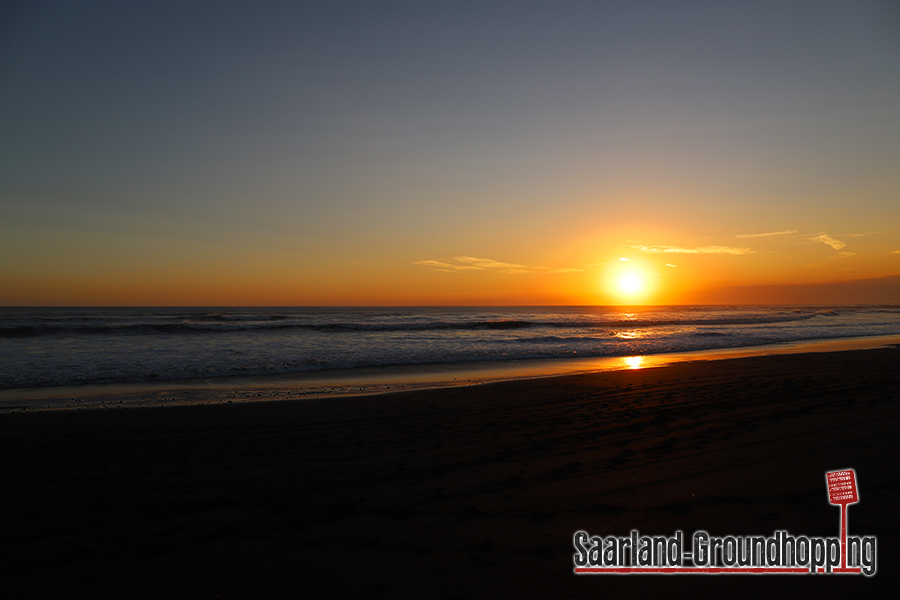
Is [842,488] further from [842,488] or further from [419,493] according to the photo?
[419,493]

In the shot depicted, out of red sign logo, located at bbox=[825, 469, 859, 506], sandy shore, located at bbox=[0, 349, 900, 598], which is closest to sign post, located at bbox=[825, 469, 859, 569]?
red sign logo, located at bbox=[825, 469, 859, 506]

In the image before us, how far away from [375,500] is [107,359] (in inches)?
673

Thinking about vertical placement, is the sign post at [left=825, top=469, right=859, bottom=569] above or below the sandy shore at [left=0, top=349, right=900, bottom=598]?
above

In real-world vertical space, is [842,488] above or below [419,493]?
above

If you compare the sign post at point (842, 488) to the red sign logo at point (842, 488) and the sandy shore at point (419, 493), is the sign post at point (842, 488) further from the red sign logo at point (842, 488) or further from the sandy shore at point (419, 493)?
the sandy shore at point (419, 493)

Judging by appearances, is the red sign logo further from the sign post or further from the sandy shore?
the sandy shore

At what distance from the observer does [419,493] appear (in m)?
4.23

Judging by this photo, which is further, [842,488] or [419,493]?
[419,493]

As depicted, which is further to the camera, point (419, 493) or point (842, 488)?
point (419, 493)

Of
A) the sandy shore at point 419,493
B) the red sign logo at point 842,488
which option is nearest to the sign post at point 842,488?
the red sign logo at point 842,488

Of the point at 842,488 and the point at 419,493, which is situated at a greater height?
the point at 842,488

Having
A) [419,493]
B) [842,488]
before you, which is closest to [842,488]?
[842,488]

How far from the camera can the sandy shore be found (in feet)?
9.32

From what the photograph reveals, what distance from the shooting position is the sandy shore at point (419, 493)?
112 inches
